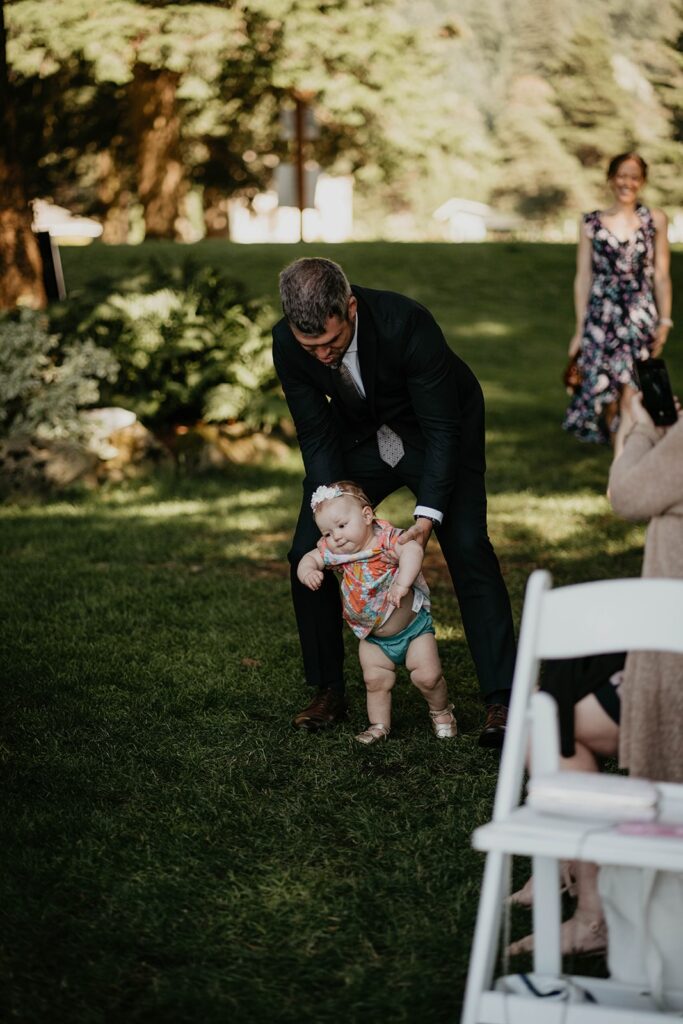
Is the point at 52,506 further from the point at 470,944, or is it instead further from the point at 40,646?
the point at 470,944

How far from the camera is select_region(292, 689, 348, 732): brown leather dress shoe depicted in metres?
4.99

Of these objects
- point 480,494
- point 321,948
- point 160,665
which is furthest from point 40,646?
point 321,948

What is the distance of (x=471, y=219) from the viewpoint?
91.2 m

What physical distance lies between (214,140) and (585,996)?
3130 centimetres

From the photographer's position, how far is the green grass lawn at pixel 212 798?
3.29 meters

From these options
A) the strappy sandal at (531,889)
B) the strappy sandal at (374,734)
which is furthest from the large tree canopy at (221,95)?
the strappy sandal at (531,889)

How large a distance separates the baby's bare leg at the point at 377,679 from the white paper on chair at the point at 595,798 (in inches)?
77.9

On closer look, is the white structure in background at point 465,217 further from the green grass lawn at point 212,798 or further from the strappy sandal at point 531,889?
the strappy sandal at point 531,889

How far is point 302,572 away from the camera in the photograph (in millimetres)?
4723

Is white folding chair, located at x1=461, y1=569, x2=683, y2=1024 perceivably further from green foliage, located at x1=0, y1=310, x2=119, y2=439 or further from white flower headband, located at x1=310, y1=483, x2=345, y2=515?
green foliage, located at x1=0, y1=310, x2=119, y2=439

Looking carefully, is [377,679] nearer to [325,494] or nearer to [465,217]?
[325,494]

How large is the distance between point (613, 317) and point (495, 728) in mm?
5266

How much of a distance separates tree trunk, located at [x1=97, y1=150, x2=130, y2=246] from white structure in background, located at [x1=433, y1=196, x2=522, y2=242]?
166 ft

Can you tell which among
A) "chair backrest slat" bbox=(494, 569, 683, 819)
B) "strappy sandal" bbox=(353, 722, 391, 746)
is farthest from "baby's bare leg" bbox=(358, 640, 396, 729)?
"chair backrest slat" bbox=(494, 569, 683, 819)
